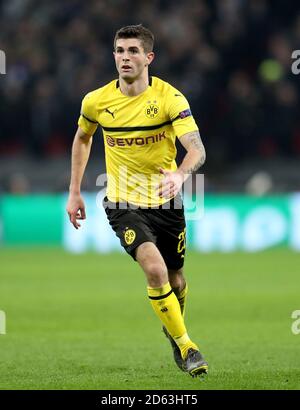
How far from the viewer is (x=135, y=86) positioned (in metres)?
7.21

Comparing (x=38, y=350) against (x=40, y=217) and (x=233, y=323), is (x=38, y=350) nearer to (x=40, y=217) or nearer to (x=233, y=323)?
(x=233, y=323)

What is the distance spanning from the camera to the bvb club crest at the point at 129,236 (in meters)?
6.95

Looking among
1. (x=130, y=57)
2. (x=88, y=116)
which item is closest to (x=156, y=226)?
(x=88, y=116)

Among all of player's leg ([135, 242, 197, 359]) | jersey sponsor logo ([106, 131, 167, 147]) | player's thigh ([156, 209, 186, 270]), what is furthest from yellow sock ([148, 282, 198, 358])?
jersey sponsor logo ([106, 131, 167, 147])

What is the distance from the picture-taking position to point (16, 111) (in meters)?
20.0

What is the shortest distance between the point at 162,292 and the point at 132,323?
342cm

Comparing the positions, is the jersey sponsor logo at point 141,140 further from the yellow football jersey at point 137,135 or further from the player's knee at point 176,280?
the player's knee at point 176,280

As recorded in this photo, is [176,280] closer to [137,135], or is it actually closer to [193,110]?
[137,135]

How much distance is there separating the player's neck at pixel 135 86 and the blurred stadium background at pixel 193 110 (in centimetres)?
1081

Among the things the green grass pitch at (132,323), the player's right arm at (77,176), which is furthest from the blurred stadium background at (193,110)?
the player's right arm at (77,176)

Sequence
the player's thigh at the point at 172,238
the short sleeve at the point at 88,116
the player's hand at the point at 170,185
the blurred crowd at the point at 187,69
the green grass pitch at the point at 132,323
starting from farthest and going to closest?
1. the blurred crowd at the point at 187,69
2. the short sleeve at the point at 88,116
3. the player's thigh at the point at 172,238
4. the green grass pitch at the point at 132,323
5. the player's hand at the point at 170,185
